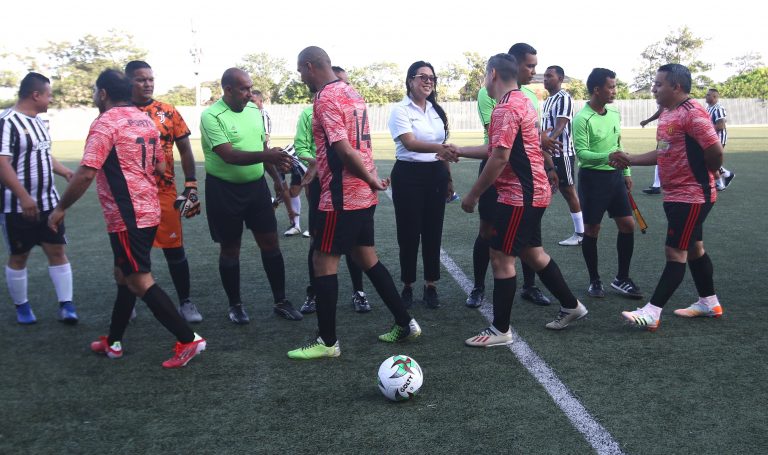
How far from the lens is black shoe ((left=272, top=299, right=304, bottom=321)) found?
555cm

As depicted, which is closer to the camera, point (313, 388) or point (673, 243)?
point (313, 388)

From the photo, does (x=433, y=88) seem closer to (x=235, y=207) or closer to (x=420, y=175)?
(x=420, y=175)

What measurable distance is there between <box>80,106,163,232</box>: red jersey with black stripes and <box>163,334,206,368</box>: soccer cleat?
0.85 meters

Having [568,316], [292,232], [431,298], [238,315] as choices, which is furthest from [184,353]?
[292,232]

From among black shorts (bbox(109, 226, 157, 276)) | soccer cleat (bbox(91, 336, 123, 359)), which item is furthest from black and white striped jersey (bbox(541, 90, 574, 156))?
soccer cleat (bbox(91, 336, 123, 359))

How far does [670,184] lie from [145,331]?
14.0ft

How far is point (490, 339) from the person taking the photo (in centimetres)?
472

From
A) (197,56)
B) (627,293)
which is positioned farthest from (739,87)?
(627,293)

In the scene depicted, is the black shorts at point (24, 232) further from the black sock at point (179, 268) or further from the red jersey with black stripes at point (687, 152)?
the red jersey with black stripes at point (687, 152)

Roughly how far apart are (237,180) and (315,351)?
1603mm

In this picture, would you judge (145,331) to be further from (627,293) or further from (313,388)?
(627,293)

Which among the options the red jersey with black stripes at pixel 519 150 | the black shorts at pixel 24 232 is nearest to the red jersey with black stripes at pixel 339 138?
the red jersey with black stripes at pixel 519 150

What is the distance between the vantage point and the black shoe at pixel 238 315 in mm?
5434

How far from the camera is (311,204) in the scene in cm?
578
